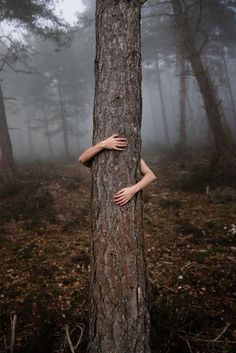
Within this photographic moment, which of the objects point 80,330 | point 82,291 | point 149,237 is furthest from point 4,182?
point 80,330

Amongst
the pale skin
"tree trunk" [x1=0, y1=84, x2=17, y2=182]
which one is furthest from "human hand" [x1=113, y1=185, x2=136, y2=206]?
"tree trunk" [x1=0, y1=84, x2=17, y2=182]

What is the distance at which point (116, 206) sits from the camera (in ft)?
10.5

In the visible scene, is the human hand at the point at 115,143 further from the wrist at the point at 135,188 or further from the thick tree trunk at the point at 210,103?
the thick tree trunk at the point at 210,103

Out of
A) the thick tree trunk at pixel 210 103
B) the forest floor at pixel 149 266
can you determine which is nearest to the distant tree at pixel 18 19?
the forest floor at pixel 149 266

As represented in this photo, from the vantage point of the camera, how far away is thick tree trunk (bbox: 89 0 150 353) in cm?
311

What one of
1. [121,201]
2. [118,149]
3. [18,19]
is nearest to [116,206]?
[121,201]

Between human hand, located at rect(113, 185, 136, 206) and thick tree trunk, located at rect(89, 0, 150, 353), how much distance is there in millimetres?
49

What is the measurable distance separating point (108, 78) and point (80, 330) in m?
3.09

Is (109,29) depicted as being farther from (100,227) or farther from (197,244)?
(197,244)

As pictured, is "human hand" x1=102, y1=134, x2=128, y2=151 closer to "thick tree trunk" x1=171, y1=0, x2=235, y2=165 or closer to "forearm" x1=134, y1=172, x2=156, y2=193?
"forearm" x1=134, y1=172, x2=156, y2=193

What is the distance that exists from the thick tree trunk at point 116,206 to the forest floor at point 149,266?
501 mm

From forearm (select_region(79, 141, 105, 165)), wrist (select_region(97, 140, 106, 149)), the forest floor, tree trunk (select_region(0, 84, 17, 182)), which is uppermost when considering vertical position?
wrist (select_region(97, 140, 106, 149))

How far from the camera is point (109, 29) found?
3277 millimetres

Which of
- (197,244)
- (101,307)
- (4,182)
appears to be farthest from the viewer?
(4,182)
